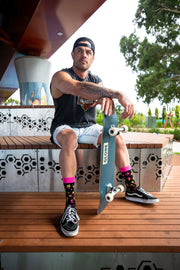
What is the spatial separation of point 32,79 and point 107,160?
23.3 ft

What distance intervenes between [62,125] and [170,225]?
122 centimetres

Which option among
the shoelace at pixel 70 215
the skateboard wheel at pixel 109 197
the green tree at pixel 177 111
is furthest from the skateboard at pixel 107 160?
the green tree at pixel 177 111

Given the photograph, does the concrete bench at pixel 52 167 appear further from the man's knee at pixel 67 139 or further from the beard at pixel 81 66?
the beard at pixel 81 66

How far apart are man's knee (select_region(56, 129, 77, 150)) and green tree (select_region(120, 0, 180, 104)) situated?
10.4 meters

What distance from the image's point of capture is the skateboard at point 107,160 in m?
1.47

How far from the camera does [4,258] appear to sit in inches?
47.1

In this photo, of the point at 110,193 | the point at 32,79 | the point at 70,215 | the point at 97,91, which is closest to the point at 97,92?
the point at 97,91

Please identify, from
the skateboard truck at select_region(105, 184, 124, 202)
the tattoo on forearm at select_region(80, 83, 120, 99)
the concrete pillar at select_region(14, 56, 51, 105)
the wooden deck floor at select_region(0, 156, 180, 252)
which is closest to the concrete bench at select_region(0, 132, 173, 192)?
the wooden deck floor at select_region(0, 156, 180, 252)

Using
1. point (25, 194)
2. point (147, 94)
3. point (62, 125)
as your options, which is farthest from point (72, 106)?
point (147, 94)

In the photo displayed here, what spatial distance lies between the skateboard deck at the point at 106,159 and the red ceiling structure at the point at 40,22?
15.6 ft

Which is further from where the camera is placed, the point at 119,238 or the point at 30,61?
the point at 30,61

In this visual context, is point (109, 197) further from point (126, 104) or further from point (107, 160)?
point (126, 104)

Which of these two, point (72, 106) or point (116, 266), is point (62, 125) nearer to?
point (72, 106)

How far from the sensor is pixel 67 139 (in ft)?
5.22
